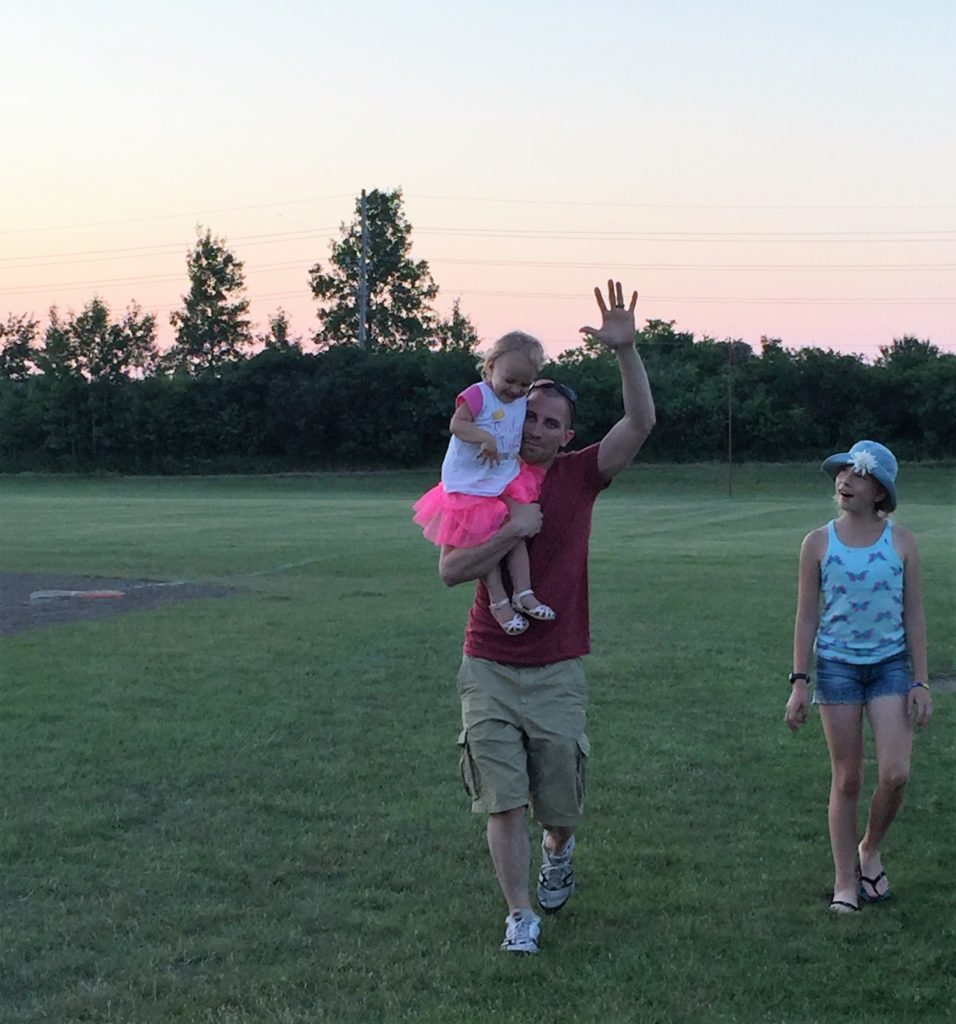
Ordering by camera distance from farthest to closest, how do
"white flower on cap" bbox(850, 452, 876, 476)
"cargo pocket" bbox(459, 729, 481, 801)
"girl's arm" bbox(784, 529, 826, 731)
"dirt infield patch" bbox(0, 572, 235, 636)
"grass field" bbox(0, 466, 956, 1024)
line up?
1. "dirt infield patch" bbox(0, 572, 235, 636)
2. "girl's arm" bbox(784, 529, 826, 731)
3. "white flower on cap" bbox(850, 452, 876, 476)
4. "cargo pocket" bbox(459, 729, 481, 801)
5. "grass field" bbox(0, 466, 956, 1024)

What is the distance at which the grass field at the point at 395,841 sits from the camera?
431 cm

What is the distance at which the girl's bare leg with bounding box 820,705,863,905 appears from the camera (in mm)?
5109

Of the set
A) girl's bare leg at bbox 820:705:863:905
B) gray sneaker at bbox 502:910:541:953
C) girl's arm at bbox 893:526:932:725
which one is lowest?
gray sneaker at bbox 502:910:541:953

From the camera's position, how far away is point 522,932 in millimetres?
4645

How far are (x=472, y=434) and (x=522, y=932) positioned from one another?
1.73 m

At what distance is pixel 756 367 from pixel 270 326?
1241 inches

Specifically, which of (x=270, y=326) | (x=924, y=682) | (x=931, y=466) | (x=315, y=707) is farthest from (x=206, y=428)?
(x=924, y=682)

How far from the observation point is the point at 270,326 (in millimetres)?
→ 82562

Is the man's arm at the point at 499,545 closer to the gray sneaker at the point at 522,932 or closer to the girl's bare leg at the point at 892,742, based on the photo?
the gray sneaker at the point at 522,932

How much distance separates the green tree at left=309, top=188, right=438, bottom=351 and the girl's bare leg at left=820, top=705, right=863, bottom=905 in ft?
251

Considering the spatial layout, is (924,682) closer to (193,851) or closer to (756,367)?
(193,851)

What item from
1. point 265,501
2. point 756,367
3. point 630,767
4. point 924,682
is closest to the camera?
point 924,682

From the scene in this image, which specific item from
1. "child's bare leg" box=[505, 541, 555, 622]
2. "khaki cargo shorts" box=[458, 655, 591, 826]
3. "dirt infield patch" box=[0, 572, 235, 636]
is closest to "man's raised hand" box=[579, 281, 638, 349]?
"child's bare leg" box=[505, 541, 555, 622]

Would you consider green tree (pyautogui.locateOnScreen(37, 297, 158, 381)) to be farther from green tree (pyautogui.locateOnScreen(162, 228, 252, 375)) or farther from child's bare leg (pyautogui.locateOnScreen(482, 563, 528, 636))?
child's bare leg (pyautogui.locateOnScreen(482, 563, 528, 636))
